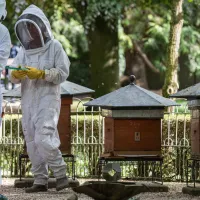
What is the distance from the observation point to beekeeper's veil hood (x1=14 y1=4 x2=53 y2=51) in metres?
11.4

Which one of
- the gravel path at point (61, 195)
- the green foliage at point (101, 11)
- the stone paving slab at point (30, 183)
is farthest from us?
the green foliage at point (101, 11)

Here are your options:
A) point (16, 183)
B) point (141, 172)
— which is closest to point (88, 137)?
point (141, 172)

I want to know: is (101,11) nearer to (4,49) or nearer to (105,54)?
(105,54)

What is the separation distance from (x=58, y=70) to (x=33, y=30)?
1.97ft

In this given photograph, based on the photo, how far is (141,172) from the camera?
14117mm

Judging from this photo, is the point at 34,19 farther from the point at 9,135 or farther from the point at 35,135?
the point at 9,135

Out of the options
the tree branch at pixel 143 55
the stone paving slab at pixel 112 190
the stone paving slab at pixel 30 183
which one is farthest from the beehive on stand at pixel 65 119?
the tree branch at pixel 143 55

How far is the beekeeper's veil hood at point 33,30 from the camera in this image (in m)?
11.4

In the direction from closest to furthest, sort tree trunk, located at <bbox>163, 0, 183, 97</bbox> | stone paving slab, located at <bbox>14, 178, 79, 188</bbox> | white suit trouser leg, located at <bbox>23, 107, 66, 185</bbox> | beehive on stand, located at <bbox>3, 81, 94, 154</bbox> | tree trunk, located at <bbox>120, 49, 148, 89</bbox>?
white suit trouser leg, located at <bbox>23, 107, 66, 185</bbox> < stone paving slab, located at <bbox>14, 178, 79, 188</bbox> < beehive on stand, located at <bbox>3, 81, 94, 154</bbox> < tree trunk, located at <bbox>163, 0, 183, 97</bbox> < tree trunk, located at <bbox>120, 49, 148, 89</bbox>

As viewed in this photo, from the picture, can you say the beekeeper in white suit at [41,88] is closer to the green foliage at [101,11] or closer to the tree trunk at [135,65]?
the green foliage at [101,11]

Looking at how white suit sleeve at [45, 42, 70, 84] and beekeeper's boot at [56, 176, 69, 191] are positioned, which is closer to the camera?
white suit sleeve at [45, 42, 70, 84]

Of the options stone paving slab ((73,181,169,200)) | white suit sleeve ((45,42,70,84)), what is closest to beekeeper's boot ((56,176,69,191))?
white suit sleeve ((45,42,70,84))

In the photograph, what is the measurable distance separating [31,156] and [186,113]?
124 inches

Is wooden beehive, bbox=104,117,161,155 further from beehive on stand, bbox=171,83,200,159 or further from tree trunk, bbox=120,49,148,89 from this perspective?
tree trunk, bbox=120,49,148,89
